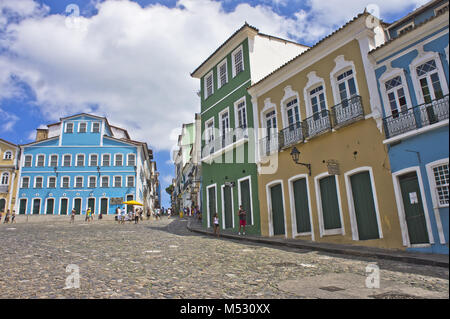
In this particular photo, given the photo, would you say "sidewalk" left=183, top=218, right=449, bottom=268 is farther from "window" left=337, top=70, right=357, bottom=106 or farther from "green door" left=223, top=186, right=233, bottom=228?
"window" left=337, top=70, right=357, bottom=106

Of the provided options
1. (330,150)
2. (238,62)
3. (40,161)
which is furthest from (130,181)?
(330,150)

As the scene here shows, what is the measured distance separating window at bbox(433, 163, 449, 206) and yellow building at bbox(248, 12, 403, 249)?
1450 mm

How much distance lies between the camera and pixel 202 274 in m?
7.45

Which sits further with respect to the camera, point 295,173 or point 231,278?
point 295,173

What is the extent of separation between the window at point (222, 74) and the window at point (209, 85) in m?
0.88

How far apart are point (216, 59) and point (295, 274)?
53.8ft

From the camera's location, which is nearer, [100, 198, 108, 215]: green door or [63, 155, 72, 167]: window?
[100, 198, 108, 215]: green door

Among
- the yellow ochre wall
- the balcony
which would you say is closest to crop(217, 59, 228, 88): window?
the yellow ochre wall

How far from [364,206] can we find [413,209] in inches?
70.7

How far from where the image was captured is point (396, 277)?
6.66 m

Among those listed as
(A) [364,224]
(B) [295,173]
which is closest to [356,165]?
(A) [364,224]

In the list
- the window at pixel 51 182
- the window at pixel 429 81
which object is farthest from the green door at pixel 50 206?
the window at pixel 429 81

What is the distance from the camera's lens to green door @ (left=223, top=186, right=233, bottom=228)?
19016 millimetres
